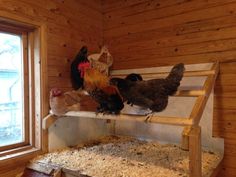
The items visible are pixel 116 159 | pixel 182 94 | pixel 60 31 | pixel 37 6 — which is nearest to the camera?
pixel 182 94

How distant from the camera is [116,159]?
1702 mm

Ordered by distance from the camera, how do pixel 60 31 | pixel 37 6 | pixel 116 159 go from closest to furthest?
1. pixel 116 159
2. pixel 37 6
3. pixel 60 31

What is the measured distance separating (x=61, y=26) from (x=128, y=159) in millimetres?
1275

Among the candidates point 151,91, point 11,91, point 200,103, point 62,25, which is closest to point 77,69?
point 62,25

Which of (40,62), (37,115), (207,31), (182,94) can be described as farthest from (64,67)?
(207,31)

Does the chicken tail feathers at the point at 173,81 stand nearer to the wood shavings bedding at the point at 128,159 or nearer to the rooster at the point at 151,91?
the rooster at the point at 151,91

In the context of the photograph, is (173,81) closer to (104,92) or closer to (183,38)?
(104,92)

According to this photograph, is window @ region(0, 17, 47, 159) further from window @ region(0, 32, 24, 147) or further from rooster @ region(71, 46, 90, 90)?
rooster @ region(71, 46, 90, 90)

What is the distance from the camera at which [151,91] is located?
1.38 meters

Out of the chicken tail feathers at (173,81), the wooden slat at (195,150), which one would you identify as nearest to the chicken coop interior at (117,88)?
the chicken tail feathers at (173,81)

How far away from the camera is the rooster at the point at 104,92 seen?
56.5 inches

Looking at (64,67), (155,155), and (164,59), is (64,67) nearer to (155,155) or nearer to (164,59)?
(164,59)

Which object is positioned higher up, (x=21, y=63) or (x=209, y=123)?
(x=21, y=63)

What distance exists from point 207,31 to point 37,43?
1401 mm
